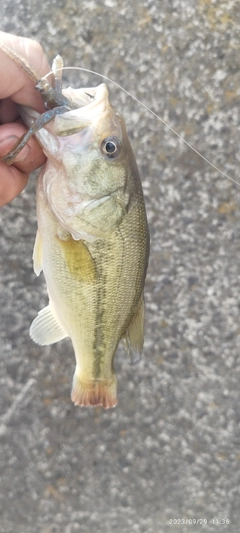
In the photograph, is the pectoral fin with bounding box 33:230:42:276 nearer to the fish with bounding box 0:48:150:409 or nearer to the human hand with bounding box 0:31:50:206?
the fish with bounding box 0:48:150:409

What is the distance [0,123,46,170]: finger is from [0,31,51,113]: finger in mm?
70

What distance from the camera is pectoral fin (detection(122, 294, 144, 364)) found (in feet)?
4.22

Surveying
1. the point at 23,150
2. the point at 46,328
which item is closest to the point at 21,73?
the point at 23,150

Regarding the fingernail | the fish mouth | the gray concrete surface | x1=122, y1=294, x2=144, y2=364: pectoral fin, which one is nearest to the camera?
the fish mouth

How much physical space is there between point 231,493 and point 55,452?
775mm

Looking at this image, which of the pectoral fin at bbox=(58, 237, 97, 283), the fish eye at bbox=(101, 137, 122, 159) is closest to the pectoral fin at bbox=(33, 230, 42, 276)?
the pectoral fin at bbox=(58, 237, 97, 283)

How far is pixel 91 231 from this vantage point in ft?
3.66

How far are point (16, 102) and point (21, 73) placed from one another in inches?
3.1

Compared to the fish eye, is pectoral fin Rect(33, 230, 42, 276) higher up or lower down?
lower down

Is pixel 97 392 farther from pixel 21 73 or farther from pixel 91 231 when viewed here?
pixel 21 73

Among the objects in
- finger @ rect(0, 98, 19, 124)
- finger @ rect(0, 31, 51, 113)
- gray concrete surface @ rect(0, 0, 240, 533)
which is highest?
finger @ rect(0, 31, 51, 113)

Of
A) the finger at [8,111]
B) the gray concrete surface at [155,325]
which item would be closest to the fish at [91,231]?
the finger at [8,111]

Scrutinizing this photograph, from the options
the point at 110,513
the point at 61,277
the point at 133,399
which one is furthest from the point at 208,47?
the point at 110,513

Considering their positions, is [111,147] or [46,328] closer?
[111,147]
